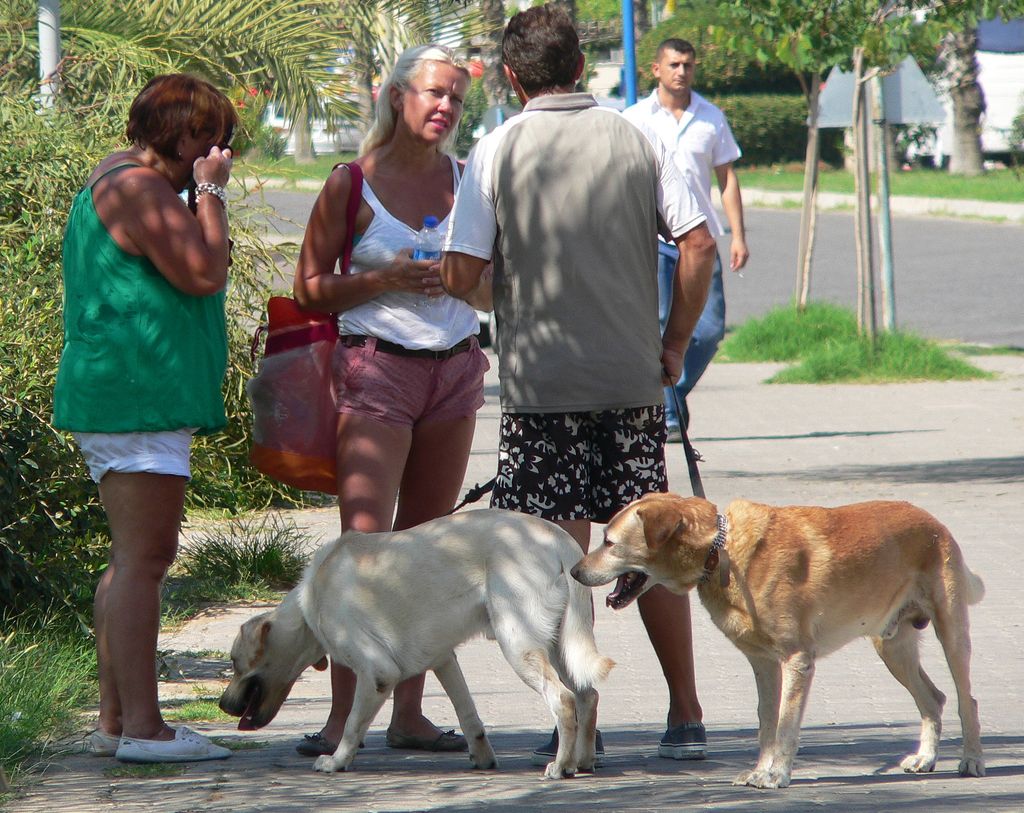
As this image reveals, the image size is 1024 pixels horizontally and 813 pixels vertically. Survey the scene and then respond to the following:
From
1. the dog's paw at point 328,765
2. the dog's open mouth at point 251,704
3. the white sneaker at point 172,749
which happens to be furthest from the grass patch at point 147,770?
the dog's paw at point 328,765

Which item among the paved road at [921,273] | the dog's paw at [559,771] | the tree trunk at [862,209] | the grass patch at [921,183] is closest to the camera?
the dog's paw at [559,771]

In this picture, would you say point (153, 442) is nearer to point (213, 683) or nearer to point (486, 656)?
point (213, 683)

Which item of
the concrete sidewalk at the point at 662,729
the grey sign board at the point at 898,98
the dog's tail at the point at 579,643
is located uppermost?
the grey sign board at the point at 898,98

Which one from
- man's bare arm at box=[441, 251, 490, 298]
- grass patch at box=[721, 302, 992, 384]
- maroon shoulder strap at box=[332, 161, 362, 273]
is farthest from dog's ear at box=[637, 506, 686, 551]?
grass patch at box=[721, 302, 992, 384]

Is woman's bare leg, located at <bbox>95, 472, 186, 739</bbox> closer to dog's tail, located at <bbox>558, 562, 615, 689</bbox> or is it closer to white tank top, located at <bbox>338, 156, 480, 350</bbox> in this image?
white tank top, located at <bbox>338, 156, 480, 350</bbox>

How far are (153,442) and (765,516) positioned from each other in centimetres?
169

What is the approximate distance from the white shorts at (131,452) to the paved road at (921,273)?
6920 millimetres

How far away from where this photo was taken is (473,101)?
33688mm

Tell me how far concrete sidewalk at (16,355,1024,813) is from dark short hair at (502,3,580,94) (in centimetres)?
193

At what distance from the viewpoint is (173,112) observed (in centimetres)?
449

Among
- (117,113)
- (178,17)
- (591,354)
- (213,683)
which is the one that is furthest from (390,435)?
(178,17)

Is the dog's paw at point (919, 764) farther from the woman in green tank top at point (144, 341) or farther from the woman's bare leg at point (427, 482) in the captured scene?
the woman in green tank top at point (144, 341)

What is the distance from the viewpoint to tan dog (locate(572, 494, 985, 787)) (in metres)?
4.32

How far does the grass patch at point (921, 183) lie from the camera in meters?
35.1
